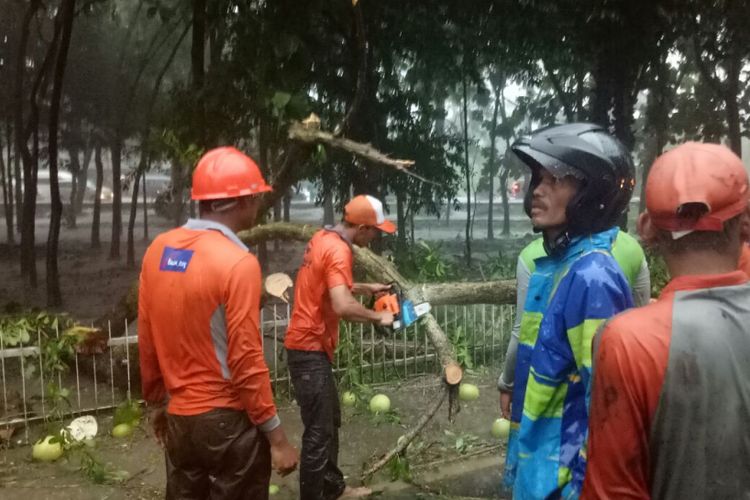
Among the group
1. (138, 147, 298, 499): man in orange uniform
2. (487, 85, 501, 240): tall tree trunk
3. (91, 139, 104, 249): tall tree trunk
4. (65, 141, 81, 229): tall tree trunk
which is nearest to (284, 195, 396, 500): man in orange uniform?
(138, 147, 298, 499): man in orange uniform

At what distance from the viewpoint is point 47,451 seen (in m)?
4.97

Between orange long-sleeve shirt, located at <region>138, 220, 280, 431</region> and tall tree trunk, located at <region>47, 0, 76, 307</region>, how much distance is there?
30.8 feet

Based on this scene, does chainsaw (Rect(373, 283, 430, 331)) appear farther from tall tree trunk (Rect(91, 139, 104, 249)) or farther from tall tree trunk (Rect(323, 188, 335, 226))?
tall tree trunk (Rect(91, 139, 104, 249))

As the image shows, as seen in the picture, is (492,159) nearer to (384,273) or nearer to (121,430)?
(384,273)

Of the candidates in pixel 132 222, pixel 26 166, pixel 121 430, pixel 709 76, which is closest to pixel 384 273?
pixel 121 430

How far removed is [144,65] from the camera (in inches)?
563

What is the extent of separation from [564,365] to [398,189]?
10.6 m

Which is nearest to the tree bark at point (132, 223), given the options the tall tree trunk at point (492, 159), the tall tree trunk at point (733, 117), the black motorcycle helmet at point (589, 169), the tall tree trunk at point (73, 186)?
the tall tree trunk at point (73, 186)

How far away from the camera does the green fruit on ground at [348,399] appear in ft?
20.1

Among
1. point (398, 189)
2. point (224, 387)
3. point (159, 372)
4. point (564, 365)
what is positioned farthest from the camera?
point (398, 189)

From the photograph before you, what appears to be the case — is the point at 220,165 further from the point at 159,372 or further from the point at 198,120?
the point at 198,120

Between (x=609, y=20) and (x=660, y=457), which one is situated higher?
(x=609, y=20)

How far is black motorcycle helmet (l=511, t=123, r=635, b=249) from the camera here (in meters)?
1.96

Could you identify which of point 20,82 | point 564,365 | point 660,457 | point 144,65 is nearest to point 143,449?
point 564,365
